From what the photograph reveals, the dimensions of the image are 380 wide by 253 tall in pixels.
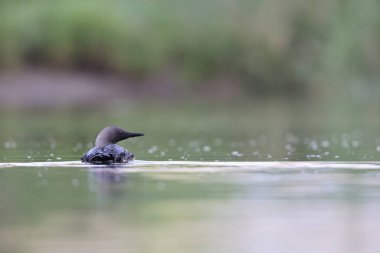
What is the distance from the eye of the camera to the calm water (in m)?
8.64

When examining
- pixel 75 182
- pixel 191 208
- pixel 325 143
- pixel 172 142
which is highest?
pixel 172 142

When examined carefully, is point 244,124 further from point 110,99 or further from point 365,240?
point 365,240

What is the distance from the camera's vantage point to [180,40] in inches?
1698

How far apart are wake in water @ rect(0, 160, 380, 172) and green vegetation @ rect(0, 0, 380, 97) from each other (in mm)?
24257

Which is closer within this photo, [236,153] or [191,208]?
[191,208]

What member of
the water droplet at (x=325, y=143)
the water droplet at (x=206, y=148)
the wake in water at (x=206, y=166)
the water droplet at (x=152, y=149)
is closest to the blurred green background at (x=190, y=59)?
the water droplet at (x=325, y=143)

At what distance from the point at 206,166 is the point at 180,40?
29.7 m

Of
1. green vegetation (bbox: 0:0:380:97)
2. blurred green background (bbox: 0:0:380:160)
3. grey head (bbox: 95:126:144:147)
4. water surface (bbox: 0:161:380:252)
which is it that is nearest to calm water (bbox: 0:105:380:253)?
water surface (bbox: 0:161:380:252)

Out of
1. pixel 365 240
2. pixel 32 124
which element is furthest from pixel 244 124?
pixel 365 240

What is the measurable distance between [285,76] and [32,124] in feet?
60.1

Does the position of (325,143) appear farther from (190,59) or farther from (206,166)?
(190,59)

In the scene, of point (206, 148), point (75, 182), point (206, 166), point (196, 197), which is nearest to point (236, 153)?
point (206, 148)

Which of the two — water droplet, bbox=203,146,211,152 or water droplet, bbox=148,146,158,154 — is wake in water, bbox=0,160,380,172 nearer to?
water droplet, bbox=148,146,158,154

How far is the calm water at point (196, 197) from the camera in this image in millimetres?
8641
